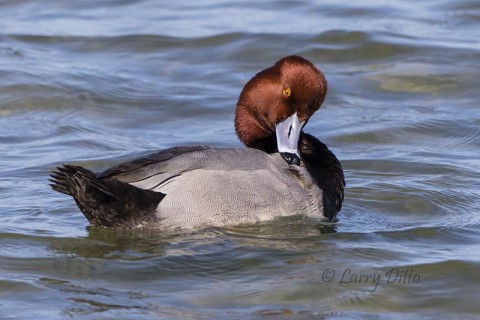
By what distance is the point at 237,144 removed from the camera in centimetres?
998

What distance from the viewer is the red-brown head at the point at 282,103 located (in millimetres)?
7930

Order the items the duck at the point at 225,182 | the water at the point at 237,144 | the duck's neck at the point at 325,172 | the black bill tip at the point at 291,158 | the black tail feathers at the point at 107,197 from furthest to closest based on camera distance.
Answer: the duck's neck at the point at 325,172, the black bill tip at the point at 291,158, the duck at the point at 225,182, the black tail feathers at the point at 107,197, the water at the point at 237,144

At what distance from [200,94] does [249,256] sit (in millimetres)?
4607

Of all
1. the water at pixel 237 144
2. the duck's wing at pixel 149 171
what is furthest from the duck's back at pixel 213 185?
the water at pixel 237 144

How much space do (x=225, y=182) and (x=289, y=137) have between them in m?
0.81

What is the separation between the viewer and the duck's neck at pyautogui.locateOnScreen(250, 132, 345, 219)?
7871 millimetres

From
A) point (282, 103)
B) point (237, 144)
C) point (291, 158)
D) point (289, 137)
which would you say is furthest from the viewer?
point (237, 144)

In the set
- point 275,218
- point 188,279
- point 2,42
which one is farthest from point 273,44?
point 188,279

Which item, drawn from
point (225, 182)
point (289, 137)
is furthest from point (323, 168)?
point (225, 182)

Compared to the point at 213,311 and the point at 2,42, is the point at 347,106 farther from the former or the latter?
the point at 213,311

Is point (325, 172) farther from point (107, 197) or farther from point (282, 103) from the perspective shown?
point (107, 197)

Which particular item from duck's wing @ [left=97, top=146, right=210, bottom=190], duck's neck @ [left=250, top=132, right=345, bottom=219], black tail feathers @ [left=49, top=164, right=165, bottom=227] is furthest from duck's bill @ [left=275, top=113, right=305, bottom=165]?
black tail feathers @ [left=49, top=164, right=165, bottom=227]

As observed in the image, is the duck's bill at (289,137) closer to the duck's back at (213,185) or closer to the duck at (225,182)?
the duck at (225,182)

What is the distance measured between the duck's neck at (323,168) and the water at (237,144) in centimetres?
16
